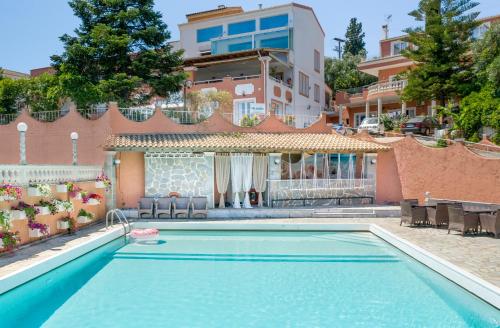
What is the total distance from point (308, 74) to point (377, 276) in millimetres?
27141

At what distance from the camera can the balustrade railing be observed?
10586 millimetres

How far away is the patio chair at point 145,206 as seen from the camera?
17.0 meters

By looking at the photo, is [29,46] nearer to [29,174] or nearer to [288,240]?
[29,174]

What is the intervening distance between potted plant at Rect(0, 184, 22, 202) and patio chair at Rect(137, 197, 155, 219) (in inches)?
275

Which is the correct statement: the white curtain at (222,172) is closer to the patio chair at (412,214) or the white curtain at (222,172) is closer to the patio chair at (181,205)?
the patio chair at (181,205)

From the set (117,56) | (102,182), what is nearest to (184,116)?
(117,56)

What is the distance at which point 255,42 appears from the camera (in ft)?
110

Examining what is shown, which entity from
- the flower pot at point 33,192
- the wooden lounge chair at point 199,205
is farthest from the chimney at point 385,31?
the flower pot at point 33,192

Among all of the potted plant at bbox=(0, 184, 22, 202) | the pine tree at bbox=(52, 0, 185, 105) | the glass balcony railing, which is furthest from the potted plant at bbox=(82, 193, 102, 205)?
the glass balcony railing

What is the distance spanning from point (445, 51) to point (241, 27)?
53.2 ft

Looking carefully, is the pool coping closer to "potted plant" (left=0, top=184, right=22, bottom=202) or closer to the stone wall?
"potted plant" (left=0, top=184, right=22, bottom=202)

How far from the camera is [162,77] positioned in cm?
2316

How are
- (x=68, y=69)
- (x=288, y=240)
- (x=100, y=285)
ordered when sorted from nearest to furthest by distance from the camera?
(x=100, y=285) < (x=288, y=240) < (x=68, y=69)

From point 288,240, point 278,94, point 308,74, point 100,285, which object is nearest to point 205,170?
point 288,240
